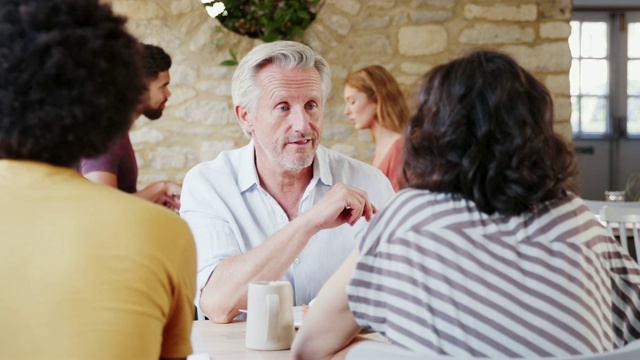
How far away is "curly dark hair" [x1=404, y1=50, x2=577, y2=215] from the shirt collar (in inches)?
39.3

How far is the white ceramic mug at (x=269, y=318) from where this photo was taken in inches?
70.2

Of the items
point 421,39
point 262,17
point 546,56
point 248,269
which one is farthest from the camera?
point 546,56

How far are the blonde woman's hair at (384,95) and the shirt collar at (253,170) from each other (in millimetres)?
2019

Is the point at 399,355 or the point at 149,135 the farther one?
the point at 149,135

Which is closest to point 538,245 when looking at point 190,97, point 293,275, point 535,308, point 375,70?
point 535,308

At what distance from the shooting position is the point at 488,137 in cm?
144

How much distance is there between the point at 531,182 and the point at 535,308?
0.20 meters

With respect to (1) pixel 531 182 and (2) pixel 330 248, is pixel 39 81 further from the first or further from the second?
(2) pixel 330 248

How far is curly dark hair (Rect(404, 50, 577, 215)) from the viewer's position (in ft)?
4.70

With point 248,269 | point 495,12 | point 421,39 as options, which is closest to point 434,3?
point 421,39

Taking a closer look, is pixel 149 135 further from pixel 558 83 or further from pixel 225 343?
pixel 225 343

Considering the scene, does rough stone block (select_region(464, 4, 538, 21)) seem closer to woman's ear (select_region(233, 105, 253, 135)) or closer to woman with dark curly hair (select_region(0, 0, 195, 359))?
woman's ear (select_region(233, 105, 253, 135))

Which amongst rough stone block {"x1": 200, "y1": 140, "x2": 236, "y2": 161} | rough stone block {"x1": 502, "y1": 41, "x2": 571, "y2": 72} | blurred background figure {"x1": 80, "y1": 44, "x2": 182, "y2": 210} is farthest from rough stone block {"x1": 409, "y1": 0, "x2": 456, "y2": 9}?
blurred background figure {"x1": 80, "y1": 44, "x2": 182, "y2": 210}

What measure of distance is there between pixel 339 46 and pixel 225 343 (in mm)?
3539
